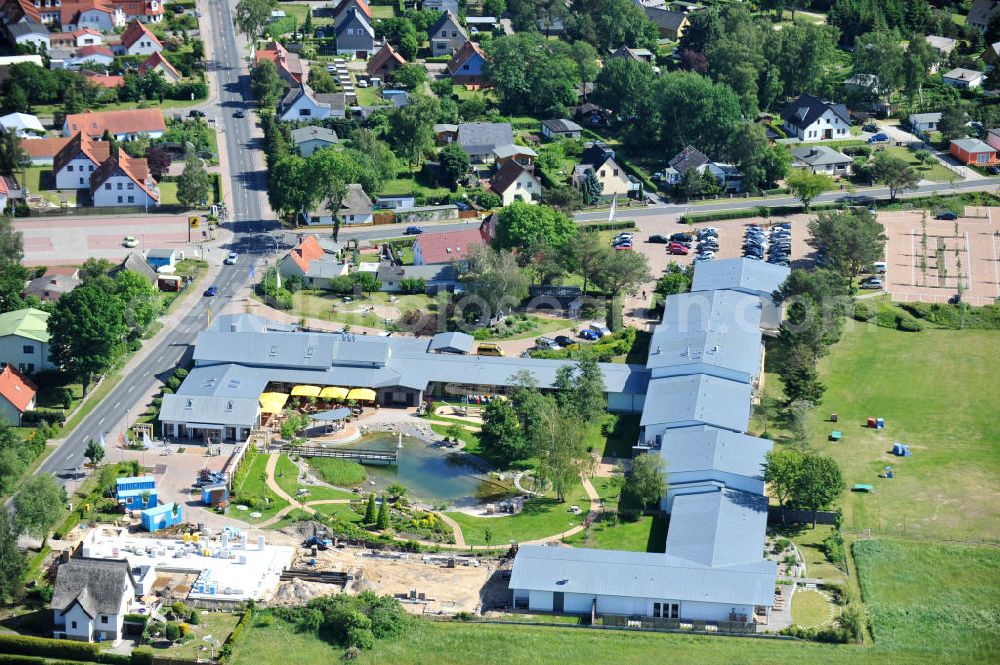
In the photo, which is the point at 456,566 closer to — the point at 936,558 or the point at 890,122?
the point at 936,558

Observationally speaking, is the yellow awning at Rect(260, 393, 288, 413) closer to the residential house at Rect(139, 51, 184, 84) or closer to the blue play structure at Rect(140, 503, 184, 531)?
the blue play structure at Rect(140, 503, 184, 531)

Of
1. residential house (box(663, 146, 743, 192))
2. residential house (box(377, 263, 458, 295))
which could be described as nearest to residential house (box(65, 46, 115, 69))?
residential house (box(377, 263, 458, 295))

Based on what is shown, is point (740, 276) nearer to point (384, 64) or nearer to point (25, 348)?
point (25, 348)

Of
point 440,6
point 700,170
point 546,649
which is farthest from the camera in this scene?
point 440,6

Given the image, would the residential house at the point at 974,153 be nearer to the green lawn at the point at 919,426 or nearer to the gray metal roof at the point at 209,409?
the green lawn at the point at 919,426

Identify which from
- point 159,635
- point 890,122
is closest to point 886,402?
point 159,635

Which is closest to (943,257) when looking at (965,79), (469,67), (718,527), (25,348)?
(965,79)
